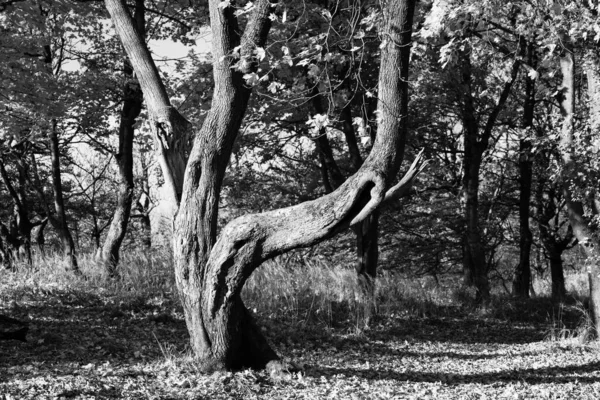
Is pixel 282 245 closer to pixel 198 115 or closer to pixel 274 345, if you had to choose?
pixel 274 345

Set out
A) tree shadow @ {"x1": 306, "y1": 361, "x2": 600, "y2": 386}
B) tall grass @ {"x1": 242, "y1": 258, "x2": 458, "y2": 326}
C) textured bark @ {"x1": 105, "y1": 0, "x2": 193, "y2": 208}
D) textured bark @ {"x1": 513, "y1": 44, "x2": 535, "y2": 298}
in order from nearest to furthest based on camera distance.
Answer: textured bark @ {"x1": 105, "y1": 0, "x2": 193, "y2": 208} < tree shadow @ {"x1": 306, "y1": 361, "x2": 600, "y2": 386} < tall grass @ {"x1": 242, "y1": 258, "x2": 458, "y2": 326} < textured bark @ {"x1": 513, "y1": 44, "x2": 535, "y2": 298}

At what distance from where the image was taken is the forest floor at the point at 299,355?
17.8ft

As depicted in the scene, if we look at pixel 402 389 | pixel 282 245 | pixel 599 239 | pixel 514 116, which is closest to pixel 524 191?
pixel 514 116

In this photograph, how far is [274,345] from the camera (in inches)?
312

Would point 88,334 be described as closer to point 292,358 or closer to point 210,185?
point 292,358

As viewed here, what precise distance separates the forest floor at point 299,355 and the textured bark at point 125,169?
162 cm

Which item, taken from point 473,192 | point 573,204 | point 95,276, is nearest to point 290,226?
point 573,204

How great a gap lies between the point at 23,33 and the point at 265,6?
8.37 metres

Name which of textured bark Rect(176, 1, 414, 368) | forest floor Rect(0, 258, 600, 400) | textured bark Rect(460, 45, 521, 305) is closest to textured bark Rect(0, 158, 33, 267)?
forest floor Rect(0, 258, 600, 400)

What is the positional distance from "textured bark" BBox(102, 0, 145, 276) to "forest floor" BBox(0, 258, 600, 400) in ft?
5.32

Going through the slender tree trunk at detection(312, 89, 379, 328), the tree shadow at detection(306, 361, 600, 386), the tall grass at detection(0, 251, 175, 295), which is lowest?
the tree shadow at detection(306, 361, 600, 386)

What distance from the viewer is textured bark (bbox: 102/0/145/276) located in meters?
11.2

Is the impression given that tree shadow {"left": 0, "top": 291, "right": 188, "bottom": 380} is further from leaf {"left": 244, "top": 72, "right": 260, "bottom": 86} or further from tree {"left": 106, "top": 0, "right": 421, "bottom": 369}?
leaf {"left": 244, "top": 72, "right": 260, "bottom": 86}

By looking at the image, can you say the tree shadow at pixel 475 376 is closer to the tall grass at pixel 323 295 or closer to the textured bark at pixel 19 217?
the tall grass at pixel 323 295
